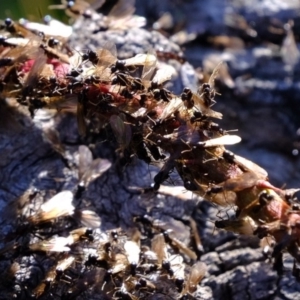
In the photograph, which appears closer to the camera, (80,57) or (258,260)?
(80,57)

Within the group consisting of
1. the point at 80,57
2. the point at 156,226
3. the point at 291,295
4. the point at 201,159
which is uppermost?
the point at 80,57

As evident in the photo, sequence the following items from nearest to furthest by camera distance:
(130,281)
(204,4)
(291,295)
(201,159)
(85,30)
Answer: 1. (201,159)
2. (130,281)
3. (291,295)
4. (85,30)
5. (204,4)

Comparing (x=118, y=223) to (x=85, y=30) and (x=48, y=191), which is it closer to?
(x=48, y=191)

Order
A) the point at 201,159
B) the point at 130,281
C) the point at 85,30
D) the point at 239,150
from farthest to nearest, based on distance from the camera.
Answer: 1. the point at 239,150
2. the point at 85,30
3. the point at 130,281
4. the point at 201,159

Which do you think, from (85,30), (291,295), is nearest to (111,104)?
(85,30)

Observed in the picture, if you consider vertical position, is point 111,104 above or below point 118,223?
above

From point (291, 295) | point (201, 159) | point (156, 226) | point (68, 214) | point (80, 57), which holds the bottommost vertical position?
point (291, 295)

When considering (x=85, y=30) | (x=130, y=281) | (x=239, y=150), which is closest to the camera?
(x=130, y=281)

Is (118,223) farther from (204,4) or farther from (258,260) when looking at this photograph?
(204,4)

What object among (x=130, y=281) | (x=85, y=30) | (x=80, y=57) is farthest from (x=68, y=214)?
(x=85, y=30)
